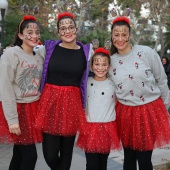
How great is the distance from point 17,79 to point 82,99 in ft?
2.35

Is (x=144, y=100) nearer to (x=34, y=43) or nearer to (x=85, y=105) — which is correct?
(x=85, y=105)

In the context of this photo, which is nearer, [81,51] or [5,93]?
[5,93]

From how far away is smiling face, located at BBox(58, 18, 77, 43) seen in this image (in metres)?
3.17

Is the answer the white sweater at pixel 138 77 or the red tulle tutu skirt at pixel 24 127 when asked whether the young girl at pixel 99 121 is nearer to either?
the white sweater at pixel 138 77

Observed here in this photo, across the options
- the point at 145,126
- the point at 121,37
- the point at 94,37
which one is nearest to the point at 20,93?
the point at 121,37

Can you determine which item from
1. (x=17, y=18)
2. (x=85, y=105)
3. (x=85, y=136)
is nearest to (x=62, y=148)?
(x=85, y=136)

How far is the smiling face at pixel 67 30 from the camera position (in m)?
3.17

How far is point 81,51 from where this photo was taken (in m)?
3.27

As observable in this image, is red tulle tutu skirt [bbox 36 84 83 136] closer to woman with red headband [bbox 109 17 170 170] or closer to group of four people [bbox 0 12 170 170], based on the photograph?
group of four people [bbox 0 12 170 170]

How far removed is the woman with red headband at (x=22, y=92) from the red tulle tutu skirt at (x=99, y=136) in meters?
0.49

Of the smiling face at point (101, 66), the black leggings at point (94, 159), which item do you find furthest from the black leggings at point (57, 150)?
the smiling face at point (101, 66)

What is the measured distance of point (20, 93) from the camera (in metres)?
3.02

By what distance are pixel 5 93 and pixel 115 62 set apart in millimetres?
1193

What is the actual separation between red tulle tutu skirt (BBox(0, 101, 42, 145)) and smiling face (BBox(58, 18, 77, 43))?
0.75m
